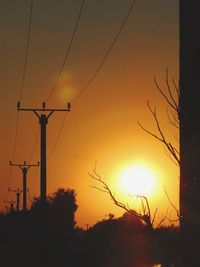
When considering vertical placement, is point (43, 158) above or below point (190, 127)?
above

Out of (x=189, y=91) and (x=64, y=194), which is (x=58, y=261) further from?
(x=64, y=194)

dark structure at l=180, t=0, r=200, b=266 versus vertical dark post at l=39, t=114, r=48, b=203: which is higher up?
vertical dark post at l=39, t=114, r=48, b=203

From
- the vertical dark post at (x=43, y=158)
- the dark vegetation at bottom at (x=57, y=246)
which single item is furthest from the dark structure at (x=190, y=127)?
the vertical dark post at (x=43, y=158)

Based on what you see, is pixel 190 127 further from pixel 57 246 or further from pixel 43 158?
pixel 57 246

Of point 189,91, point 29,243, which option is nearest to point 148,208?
point 189,91

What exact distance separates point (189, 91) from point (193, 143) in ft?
2.28

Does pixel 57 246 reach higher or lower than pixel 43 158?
lower

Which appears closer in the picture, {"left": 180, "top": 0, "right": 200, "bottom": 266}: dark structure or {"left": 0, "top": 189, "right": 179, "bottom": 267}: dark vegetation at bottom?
{"left": 180, "top": 0, "right": 200, "bottom": 266}: dark structure

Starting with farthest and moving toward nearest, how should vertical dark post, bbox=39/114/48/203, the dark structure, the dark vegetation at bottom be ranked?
vertical dark post, bbox=39/114/48/203 < the dark vegetation at bottom < the dark structure

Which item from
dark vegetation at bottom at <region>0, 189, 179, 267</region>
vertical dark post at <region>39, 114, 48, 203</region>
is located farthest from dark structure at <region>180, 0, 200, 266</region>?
vertical dark post at <region>39, 114, 48, 203</region>

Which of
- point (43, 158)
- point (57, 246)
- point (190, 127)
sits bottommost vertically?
point (190, 127)

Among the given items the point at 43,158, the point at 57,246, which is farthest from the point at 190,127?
the point at 57,246

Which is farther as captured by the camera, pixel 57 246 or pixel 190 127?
pixel 57 246

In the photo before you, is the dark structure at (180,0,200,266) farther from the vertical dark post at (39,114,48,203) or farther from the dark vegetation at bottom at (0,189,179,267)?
the vertical dark post at (39,114,48,203)
